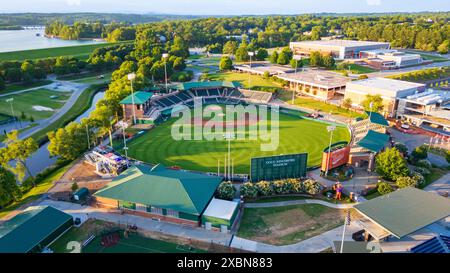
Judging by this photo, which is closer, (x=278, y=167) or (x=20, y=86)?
(x=278, y=167)

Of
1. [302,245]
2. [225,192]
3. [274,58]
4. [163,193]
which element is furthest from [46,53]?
[302,245]

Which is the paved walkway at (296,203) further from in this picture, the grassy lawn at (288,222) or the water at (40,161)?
the water at (40,161)

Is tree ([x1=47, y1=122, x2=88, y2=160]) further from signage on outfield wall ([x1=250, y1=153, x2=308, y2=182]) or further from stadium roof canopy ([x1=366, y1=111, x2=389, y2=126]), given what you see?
stadium roof canopy ([x1=366, y1=111, x2=389, y2=126])

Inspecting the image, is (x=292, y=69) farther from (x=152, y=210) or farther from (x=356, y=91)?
(x=152, y=210)

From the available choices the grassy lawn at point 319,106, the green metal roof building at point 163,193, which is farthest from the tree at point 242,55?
the green metal roof building at point 163,193

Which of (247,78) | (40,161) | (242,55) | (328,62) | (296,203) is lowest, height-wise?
(40,161)

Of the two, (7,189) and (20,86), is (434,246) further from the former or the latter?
(20,86)

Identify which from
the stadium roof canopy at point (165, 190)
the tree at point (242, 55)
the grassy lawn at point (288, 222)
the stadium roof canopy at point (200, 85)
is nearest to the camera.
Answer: the grassy lawn at point (288, 222)
